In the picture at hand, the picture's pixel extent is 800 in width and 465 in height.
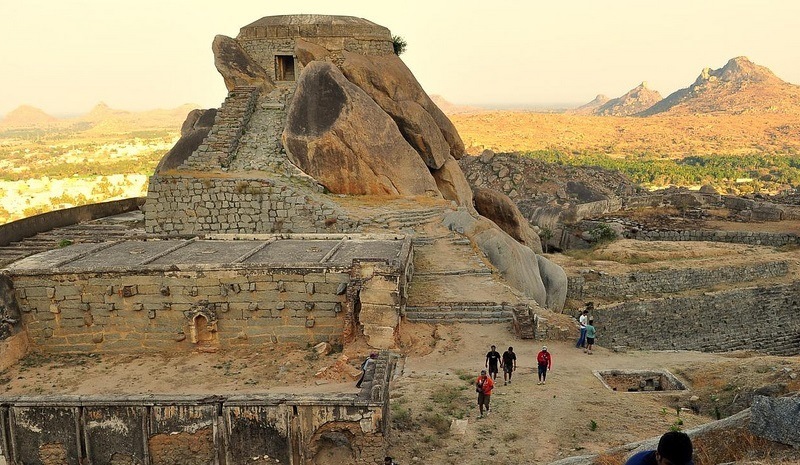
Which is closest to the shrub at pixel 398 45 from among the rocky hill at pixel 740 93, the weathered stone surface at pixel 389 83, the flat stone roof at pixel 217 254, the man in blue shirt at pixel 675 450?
the weathered stone surface at pixel 389 83

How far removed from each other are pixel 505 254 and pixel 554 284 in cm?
229

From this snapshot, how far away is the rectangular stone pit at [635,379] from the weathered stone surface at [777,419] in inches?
224

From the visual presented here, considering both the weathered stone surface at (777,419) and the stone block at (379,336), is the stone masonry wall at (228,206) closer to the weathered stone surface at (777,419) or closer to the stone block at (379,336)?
the stone block at (379,336)

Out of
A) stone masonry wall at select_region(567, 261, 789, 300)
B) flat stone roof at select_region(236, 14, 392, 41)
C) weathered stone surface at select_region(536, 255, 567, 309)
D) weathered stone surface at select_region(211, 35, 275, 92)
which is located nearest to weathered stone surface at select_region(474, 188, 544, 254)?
stone masonry wall at select_region(567, 261, 789, 300)

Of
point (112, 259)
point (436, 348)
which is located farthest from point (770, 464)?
point (112, 259)

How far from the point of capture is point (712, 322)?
851 inches

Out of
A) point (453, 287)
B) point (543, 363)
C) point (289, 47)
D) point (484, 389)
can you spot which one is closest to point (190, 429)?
point (484, 389)

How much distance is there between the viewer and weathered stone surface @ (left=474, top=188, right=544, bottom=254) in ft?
85.3

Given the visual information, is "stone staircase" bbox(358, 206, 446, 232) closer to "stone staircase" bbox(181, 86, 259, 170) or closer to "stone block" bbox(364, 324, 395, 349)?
"stone staircase" bbox(181, 86, 259, 170)

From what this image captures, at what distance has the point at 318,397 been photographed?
8594 millimetres

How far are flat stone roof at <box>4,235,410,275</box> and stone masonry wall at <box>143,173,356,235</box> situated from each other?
11.1 feet

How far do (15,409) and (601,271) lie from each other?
1820 cm

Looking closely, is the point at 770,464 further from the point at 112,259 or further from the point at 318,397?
the point at 112,259

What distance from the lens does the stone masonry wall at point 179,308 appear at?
13047mm
